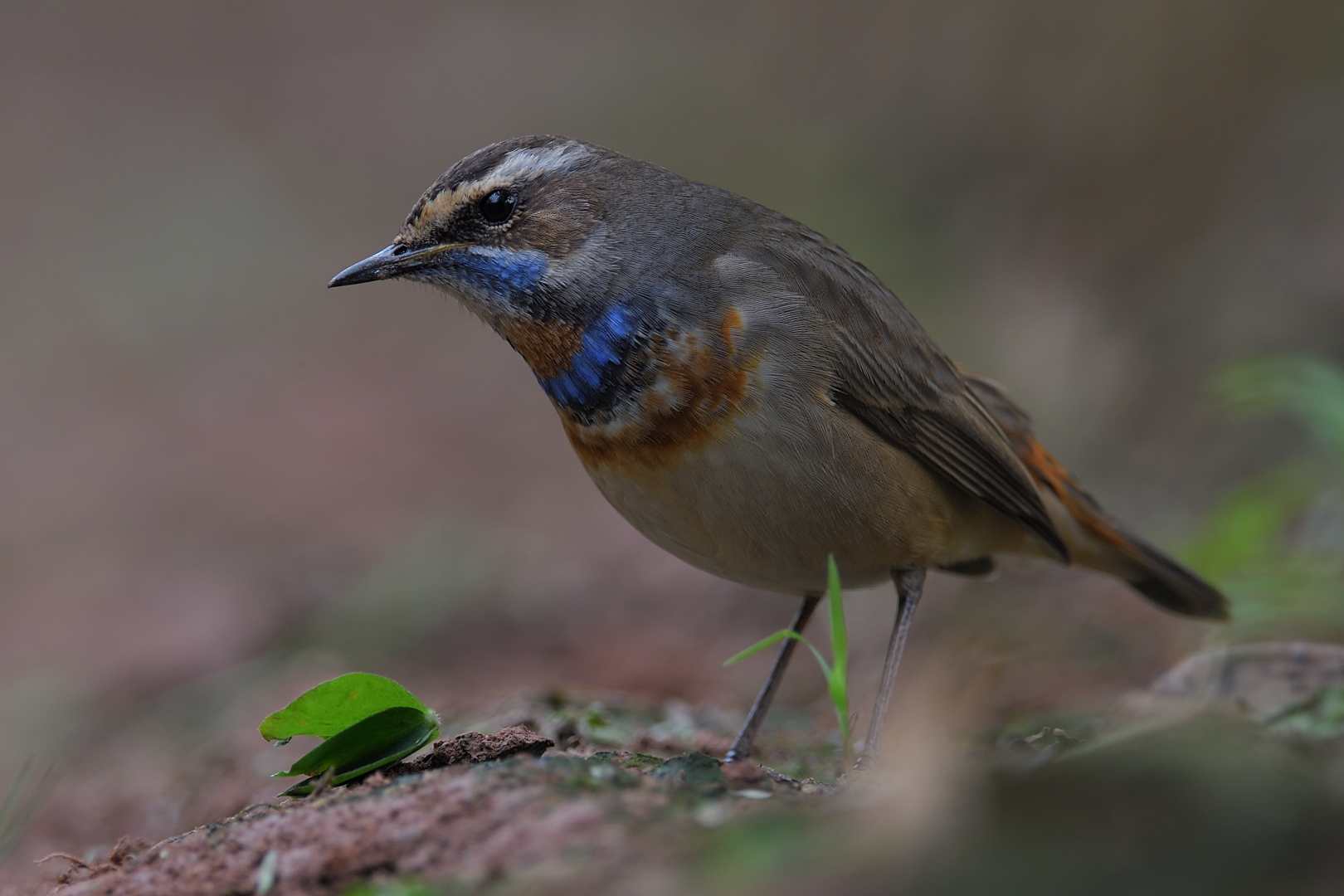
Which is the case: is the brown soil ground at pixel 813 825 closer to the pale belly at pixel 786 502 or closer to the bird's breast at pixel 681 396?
the pale belly at pixel 786 502

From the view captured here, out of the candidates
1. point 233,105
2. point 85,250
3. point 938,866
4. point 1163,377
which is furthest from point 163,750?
point 233,105

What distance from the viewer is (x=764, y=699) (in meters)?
5.69

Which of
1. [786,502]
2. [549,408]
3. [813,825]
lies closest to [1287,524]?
[786,502]

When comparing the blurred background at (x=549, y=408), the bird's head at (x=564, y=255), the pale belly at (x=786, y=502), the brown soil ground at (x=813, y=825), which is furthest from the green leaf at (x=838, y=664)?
the blurred background at (x=549, y=408)

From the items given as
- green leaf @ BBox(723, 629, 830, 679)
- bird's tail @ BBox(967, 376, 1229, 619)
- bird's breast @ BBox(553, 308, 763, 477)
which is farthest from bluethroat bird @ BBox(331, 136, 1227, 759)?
green leaf @ BBox(723, 629, 830, 679)

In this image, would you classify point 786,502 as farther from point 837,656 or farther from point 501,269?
point 501,269

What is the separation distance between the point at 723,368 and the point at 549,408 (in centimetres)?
1048

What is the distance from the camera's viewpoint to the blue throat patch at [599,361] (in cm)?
505

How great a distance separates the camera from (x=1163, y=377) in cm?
1033

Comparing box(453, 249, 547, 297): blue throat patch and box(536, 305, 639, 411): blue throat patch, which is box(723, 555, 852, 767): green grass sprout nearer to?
box(536, 305, 639, 411): blue throat patch

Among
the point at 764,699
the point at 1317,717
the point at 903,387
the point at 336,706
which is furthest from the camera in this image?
the point at 764,699

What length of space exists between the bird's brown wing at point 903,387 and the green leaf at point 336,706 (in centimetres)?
184

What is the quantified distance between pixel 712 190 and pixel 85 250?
15.0 metres

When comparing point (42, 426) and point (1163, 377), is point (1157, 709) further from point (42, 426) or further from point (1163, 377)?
point (42, 426)
